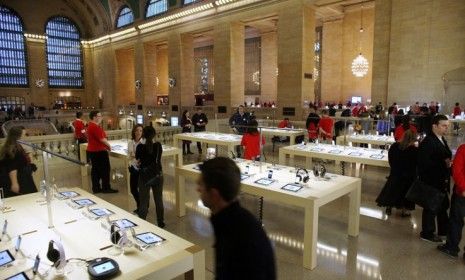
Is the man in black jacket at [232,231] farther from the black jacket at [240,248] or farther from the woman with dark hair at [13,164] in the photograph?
the woman with dark hair at [13,164]

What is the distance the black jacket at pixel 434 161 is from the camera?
4.57 metres

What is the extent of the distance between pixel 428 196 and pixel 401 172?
1.11m

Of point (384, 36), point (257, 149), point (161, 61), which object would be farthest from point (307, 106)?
point (161, 61)

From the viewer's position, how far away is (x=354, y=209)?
507 cm

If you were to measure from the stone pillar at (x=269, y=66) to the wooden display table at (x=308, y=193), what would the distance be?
859 inches

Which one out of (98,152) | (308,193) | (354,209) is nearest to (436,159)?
(354,209)

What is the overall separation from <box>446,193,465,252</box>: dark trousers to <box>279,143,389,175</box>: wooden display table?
2.23 meters

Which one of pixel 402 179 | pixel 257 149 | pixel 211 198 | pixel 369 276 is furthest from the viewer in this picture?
pixel 257 149

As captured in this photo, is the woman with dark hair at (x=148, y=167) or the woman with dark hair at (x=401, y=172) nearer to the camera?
the woman with dark hair at (x=148, y=167)

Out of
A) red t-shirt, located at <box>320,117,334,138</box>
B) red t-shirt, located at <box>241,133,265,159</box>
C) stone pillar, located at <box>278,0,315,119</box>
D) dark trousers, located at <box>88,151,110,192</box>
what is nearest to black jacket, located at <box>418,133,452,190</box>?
red t-shirt, located at <box>241,133,265,159</box>

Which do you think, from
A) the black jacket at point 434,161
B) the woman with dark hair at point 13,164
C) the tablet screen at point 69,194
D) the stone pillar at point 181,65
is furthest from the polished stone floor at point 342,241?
the stone pillar at point 181,65

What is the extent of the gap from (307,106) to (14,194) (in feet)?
47.6

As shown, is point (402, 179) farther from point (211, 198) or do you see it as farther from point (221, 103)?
point (221, 103)

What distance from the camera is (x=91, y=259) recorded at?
2637 mm
